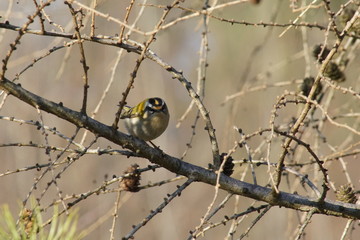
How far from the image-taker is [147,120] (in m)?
Result: 3.58

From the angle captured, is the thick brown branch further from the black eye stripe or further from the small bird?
the black eye stripe

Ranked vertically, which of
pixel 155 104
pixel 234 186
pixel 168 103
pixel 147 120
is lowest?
pixel 234 186

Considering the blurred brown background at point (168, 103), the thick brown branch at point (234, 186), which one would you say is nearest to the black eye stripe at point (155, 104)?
the thick brown branch at point (234, 186)

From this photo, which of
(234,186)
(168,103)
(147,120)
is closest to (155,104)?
(147,120)

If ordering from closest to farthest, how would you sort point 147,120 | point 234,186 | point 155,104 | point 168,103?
1. point 234,186
2. point 147,120
3. point 155,104
4. point 168,103

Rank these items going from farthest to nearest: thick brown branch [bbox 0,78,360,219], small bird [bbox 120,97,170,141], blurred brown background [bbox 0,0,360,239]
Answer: blurred brown background [bbox 0,0,360,239] < small bird [bbox 120,97,170,141] < thick brown branch [bbox 0,78,360,219]

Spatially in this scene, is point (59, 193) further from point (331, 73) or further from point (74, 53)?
point (74, 53)

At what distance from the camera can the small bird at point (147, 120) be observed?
11.6ft

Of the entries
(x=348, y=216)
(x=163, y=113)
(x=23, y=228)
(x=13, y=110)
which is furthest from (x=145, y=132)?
(x=13, y=110)

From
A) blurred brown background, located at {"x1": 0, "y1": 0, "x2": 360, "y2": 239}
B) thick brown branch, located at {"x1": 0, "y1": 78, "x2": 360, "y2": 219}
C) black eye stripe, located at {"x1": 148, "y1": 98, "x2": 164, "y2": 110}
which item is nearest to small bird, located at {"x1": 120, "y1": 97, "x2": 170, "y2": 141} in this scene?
black eye stripe, located at {"x1": 148, "y1": 98, "x2": 164, "y2": 110}

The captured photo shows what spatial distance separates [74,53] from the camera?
42.6ft

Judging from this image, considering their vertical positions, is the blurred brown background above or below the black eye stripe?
above

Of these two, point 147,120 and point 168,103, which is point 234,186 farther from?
point 168,103

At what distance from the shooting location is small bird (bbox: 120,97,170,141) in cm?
355
